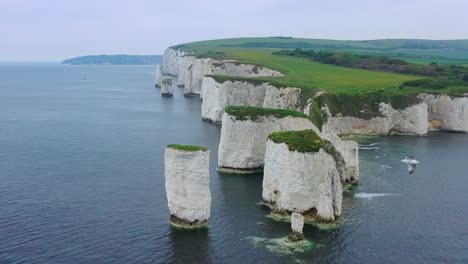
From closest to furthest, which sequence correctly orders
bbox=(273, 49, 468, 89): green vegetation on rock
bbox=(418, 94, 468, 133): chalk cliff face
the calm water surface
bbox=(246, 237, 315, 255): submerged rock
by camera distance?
the calm water surface < bbox=(246, 237, 315, 255): submerged rock < bbox=(418, 94, 468, 133): chalk cliff face < bbox=(273, 49, 468, 89): green vegetation on rock

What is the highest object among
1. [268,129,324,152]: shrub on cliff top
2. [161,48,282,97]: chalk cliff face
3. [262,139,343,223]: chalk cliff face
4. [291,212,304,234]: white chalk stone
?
[161,48,282,97]: chalk cliff face

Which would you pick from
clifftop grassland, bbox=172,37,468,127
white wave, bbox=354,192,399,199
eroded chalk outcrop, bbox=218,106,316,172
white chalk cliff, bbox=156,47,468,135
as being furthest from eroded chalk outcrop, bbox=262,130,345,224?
white chalk cliff, bbox=156,47,468,135

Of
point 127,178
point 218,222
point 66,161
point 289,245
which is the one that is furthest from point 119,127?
point 289,245

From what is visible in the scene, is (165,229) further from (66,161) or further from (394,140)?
(394,140)

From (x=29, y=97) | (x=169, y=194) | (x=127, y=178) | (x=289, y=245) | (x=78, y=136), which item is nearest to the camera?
(x=289, y=245)

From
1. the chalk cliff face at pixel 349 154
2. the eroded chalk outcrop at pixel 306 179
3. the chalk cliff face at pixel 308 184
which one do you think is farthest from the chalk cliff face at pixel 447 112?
the chalk cliff face at pixel 308 184

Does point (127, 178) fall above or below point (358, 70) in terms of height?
below

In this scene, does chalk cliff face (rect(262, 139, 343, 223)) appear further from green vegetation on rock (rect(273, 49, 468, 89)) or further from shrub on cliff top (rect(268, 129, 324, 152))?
green vegetation on rock (rect(273, 49, 468, 89))
